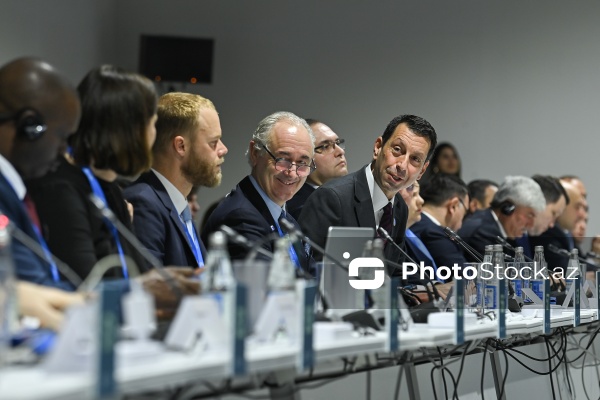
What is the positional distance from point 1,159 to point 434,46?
19.5 feet

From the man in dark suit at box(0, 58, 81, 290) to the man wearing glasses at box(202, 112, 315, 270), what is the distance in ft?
4.47

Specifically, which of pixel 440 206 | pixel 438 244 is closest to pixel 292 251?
pixel 438 244

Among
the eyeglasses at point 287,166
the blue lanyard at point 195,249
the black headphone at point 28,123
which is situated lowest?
the blue lanyard at point 195,249

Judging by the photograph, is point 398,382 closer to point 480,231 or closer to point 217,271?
point 217,271

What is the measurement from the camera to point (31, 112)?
202 centimetres

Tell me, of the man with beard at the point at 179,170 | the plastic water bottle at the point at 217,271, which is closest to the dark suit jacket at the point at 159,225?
the man with beard at the point at 179,170

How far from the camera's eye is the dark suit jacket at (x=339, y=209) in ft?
12.0

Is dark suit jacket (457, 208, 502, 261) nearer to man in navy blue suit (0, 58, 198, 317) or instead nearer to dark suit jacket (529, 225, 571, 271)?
dark suit jacket (529, 225, 571, 271)

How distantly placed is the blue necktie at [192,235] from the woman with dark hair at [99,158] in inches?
22.5

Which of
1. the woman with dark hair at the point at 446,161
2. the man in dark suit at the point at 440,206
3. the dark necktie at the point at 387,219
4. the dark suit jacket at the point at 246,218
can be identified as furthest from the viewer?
the woman with dark hair at the point at 446,161

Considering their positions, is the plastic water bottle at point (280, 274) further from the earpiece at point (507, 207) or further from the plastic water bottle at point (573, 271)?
the earpiece at point (507, 207)

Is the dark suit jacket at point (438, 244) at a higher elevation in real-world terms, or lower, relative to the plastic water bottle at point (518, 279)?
higher

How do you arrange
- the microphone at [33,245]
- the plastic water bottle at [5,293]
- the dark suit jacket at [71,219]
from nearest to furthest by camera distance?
the plastic water bottle at [5,293], the microphone at [33,245], the dark suit jacket at [71,219]

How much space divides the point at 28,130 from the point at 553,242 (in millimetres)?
5016
